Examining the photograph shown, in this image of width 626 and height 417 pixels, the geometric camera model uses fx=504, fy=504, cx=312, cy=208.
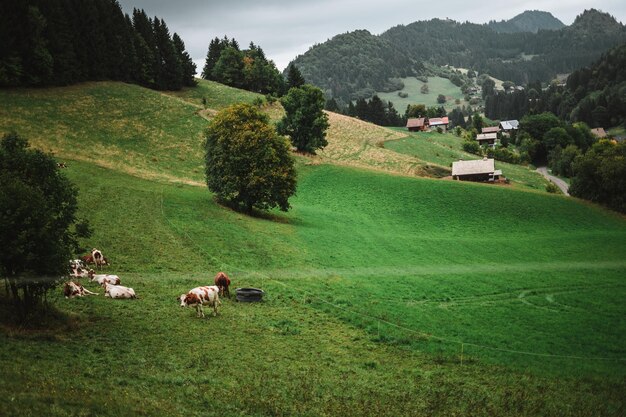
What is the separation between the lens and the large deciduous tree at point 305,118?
9219 cm

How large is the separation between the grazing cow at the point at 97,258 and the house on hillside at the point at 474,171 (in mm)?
75263

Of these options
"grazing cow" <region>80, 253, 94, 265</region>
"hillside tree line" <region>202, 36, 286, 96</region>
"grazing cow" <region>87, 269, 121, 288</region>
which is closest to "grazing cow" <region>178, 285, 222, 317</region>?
"grazing cow" <region>87, 269, 121, 288</region>

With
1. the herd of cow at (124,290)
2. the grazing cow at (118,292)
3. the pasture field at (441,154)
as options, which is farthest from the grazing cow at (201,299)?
the pasture field at (441,154)

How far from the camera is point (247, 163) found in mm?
56406

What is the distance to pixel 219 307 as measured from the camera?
1102 inches

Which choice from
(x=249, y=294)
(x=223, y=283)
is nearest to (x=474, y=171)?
(x=249, y=294)

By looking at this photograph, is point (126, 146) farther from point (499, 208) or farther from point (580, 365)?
point (580, 365)

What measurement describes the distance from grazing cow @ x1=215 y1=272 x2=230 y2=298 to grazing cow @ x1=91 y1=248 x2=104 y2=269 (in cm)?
796

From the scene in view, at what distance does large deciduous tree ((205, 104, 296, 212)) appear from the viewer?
55844 mm

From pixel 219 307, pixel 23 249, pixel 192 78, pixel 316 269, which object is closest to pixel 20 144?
pixel 23 249

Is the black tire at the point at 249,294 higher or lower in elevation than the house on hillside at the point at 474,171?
lower

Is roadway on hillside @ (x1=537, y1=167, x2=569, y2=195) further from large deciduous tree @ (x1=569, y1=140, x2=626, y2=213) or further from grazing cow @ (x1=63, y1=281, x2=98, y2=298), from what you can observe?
grazing cow @ (x1=63, y1=281, x2=98, y2=298)

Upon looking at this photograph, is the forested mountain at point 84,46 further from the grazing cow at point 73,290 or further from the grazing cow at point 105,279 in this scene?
the grazing cow at point 73,290

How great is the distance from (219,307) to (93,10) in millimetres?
93372
